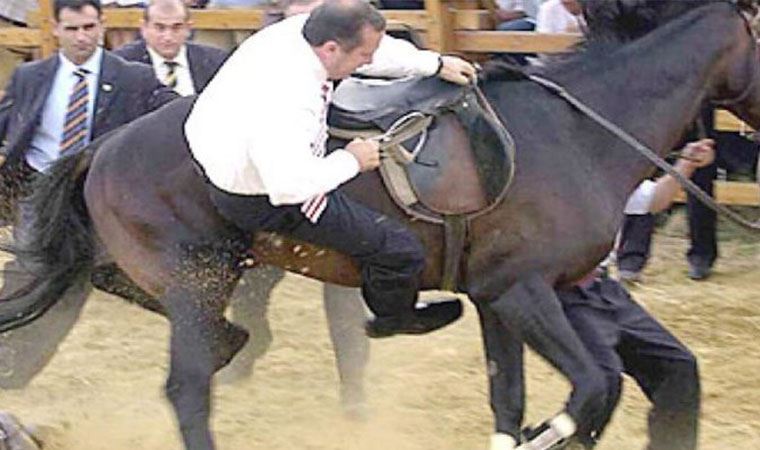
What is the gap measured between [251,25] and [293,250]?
467 centimetres

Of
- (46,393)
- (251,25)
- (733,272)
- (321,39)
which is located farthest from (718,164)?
(321,39)

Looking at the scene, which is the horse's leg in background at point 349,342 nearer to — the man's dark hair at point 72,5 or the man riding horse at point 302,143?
the man riding horse at point 302,143

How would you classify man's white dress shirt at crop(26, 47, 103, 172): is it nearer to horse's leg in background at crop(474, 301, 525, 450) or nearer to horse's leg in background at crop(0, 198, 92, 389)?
horse's leg in background at crop(0, 198, 92, 389)

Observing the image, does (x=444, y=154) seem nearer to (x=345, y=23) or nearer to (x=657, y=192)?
(x=345, y=23)

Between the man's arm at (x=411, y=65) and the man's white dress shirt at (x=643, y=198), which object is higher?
the man's arm at (x=411, y=65)

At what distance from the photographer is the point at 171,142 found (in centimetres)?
569

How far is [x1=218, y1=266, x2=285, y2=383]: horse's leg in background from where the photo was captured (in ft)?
24.1

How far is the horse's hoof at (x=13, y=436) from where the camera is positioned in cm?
605

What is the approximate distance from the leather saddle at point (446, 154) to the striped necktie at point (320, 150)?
0.20m

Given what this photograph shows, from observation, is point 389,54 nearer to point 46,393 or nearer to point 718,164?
point 46,393

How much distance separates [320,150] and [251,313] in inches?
81.5

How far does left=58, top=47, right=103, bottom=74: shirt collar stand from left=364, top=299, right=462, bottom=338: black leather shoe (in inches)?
65.3

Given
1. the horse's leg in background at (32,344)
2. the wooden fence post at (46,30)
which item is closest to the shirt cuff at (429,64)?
the horse's leg in background at (32,344)

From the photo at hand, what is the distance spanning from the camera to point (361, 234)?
555cm
